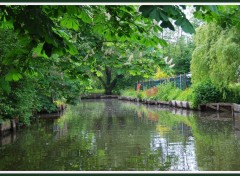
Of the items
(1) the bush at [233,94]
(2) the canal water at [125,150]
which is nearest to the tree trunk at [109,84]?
(1) the bush at [233,94]

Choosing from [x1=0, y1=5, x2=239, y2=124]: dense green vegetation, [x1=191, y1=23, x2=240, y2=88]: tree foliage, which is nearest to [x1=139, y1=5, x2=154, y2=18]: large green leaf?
[x1=0, y1=5, x2=239, y2=124]: dense green vegetation

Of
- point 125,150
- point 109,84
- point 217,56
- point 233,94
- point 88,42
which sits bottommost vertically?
point 125,150

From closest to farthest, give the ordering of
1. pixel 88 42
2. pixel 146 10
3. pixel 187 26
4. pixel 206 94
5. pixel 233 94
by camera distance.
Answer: pixel 146 10, pixel 187 26, pixel 88 42, pixel 233 94, pixel 206 94

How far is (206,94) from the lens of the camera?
59.3 feet

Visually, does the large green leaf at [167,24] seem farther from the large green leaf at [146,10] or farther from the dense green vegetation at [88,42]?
the large green leaf at [146,10]

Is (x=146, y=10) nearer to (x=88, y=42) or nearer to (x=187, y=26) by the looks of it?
(x=187, y=26)

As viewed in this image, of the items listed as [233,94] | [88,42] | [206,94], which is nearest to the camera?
[88,42]

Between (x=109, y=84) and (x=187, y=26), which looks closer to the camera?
(x=187, y=26)

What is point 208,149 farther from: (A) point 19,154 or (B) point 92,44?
(A) point 19,154

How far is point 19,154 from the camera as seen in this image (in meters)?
7.14

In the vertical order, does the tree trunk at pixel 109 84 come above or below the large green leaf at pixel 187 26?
above

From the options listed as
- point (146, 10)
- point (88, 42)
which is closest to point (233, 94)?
point (88, 42)

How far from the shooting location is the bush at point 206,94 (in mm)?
18078

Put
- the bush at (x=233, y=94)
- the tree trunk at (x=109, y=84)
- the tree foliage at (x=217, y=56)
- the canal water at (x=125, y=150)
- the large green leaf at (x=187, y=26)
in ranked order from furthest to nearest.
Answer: the tree trunk at (x=109, y=84)
the bush at (x=233, y=94)
the tree foliage at (x=217, y=56)
the canal water at (x=125, y=150)
the large green leaf at (x=187, y=26)
